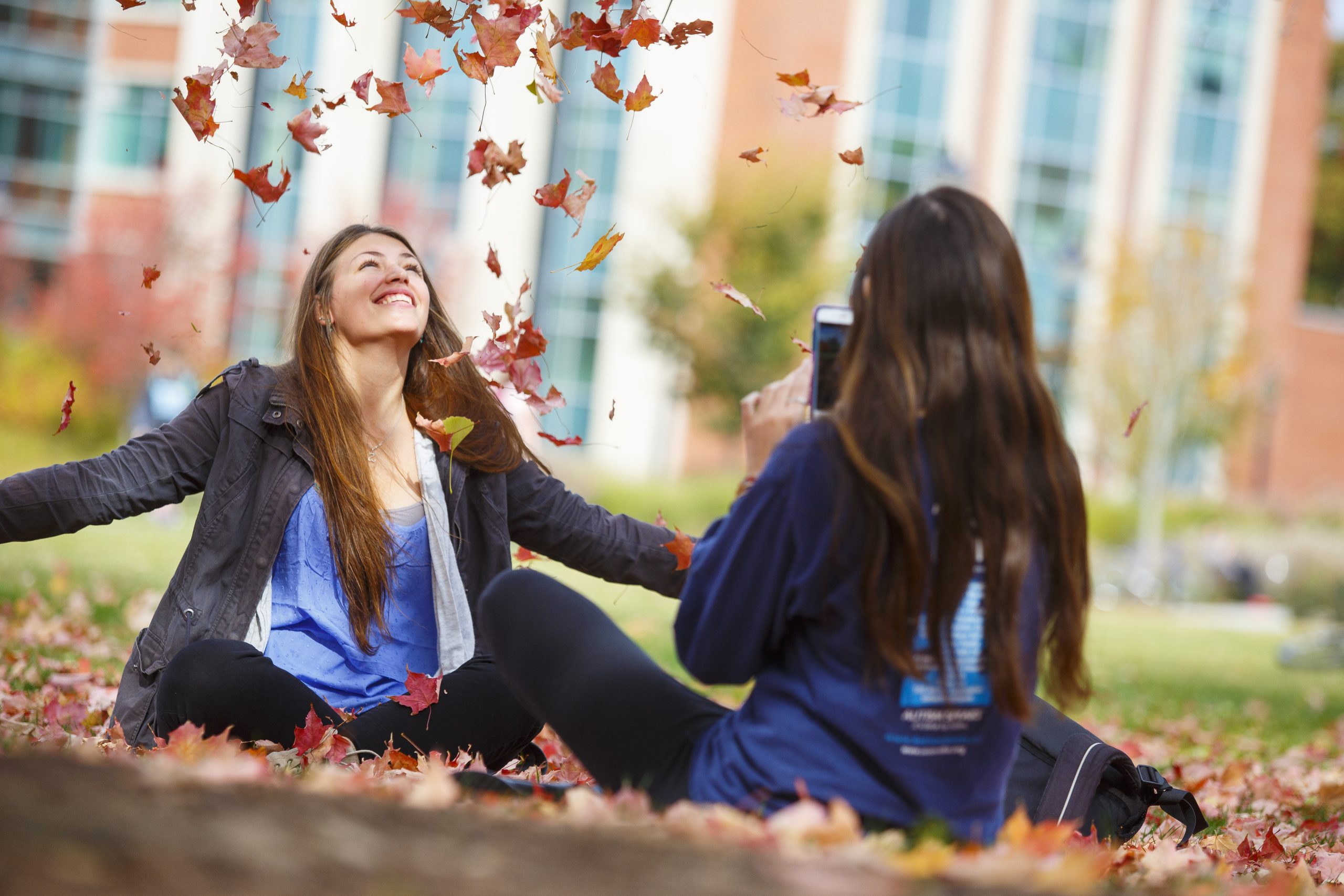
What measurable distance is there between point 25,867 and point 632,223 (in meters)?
24.5

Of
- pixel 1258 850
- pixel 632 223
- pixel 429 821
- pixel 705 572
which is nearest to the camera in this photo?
pixel 429 821

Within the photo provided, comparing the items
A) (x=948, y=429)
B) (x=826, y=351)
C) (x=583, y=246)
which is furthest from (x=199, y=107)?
(x=583, y=246)

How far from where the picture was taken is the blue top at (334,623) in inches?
122

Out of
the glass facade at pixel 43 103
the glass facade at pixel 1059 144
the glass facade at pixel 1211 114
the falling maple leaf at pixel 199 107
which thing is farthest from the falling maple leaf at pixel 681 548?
the glass facade at pixel 43 103

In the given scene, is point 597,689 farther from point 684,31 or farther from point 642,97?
point 684,31

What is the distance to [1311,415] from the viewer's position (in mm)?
29547

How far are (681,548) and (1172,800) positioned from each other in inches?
50.8

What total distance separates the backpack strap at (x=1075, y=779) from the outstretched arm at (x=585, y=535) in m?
1.02

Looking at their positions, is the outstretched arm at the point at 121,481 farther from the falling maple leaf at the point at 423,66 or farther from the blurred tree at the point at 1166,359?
the blurred tree at the point at 1166,359

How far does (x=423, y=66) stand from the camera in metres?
3.22

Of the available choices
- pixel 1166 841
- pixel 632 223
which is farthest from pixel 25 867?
pixel 632 223

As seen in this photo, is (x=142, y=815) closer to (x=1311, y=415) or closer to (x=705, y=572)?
(x=705, y=572)

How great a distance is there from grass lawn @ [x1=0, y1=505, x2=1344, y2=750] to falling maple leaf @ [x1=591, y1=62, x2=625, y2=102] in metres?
2.14

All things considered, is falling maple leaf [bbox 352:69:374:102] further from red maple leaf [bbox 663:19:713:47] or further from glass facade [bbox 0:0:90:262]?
glass facade [bbox 0:0:90:262]
